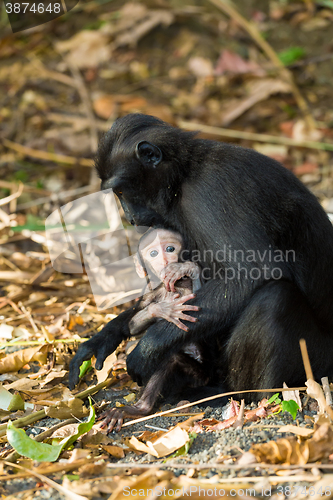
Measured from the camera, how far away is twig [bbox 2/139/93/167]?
9.01m

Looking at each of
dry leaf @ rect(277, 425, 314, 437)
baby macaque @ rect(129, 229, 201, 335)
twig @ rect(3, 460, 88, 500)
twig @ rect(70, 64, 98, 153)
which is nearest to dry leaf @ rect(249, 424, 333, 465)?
dry leaf @ rect(277, 425, 314, 437)

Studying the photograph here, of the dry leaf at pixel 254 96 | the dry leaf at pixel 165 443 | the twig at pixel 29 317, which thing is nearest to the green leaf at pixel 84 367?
the twig at pixel 29 317

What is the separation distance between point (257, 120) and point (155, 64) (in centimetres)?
274

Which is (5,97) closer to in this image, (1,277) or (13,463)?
(1,277)

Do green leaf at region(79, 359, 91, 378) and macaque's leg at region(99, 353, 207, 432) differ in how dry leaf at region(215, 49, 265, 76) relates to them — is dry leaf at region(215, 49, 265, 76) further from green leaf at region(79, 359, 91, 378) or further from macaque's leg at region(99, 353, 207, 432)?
green leaf at region(79, 359, 91, 378)

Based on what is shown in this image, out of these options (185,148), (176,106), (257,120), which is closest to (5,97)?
(176,106)

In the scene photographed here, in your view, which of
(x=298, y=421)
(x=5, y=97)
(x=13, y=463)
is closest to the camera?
(x=13, y=463)

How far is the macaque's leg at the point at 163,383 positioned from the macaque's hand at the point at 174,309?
0.38 m

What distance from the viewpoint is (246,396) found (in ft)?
12.8

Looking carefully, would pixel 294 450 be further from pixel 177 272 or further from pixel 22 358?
pixel 22 358

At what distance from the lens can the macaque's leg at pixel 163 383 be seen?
3670mm

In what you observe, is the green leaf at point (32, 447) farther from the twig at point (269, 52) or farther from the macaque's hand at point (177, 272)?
the twig at point (269, 52)

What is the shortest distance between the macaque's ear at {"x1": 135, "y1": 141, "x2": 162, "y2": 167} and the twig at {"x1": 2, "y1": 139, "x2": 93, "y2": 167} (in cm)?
494

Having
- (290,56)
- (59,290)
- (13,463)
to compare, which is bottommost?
(59,290)
